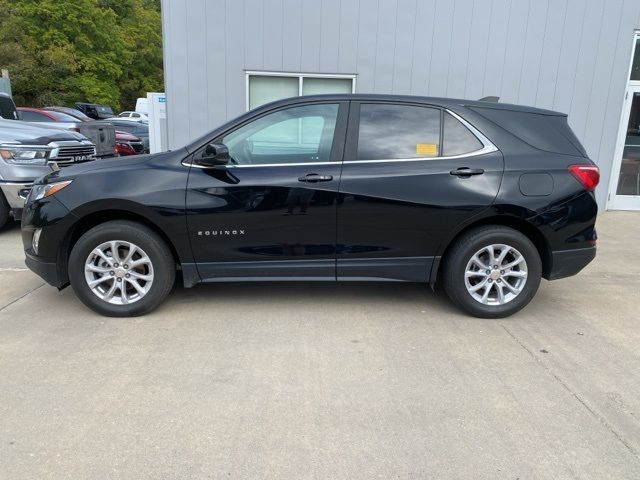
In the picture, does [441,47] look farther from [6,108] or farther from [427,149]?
[6,108]

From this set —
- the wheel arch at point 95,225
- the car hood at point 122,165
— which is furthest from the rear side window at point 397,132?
the wheel arch at point 95,225

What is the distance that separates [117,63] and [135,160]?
41569 mm

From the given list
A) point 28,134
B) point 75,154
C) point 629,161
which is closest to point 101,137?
point 75,154

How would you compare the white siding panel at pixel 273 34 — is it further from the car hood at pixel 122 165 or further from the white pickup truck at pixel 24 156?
the car hood at pixel 122 165

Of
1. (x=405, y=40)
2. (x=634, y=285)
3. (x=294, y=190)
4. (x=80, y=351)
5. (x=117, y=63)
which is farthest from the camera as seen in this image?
(x=117, y=63)

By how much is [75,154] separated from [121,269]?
165 inches

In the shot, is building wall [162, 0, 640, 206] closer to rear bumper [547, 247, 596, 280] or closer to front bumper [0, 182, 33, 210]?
front bumper [0, 182, 33, 210]

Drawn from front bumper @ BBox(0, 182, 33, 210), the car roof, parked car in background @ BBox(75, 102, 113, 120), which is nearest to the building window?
front bumper @ BBox(0, 182, 33, 210)

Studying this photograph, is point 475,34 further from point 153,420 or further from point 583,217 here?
point 153,420

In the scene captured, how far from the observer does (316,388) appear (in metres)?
3.12

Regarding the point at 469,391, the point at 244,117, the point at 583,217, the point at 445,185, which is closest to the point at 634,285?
the point at 583,217

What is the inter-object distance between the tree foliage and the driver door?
1267 inches

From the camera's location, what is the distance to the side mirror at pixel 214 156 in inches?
152

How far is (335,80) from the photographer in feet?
27.7
